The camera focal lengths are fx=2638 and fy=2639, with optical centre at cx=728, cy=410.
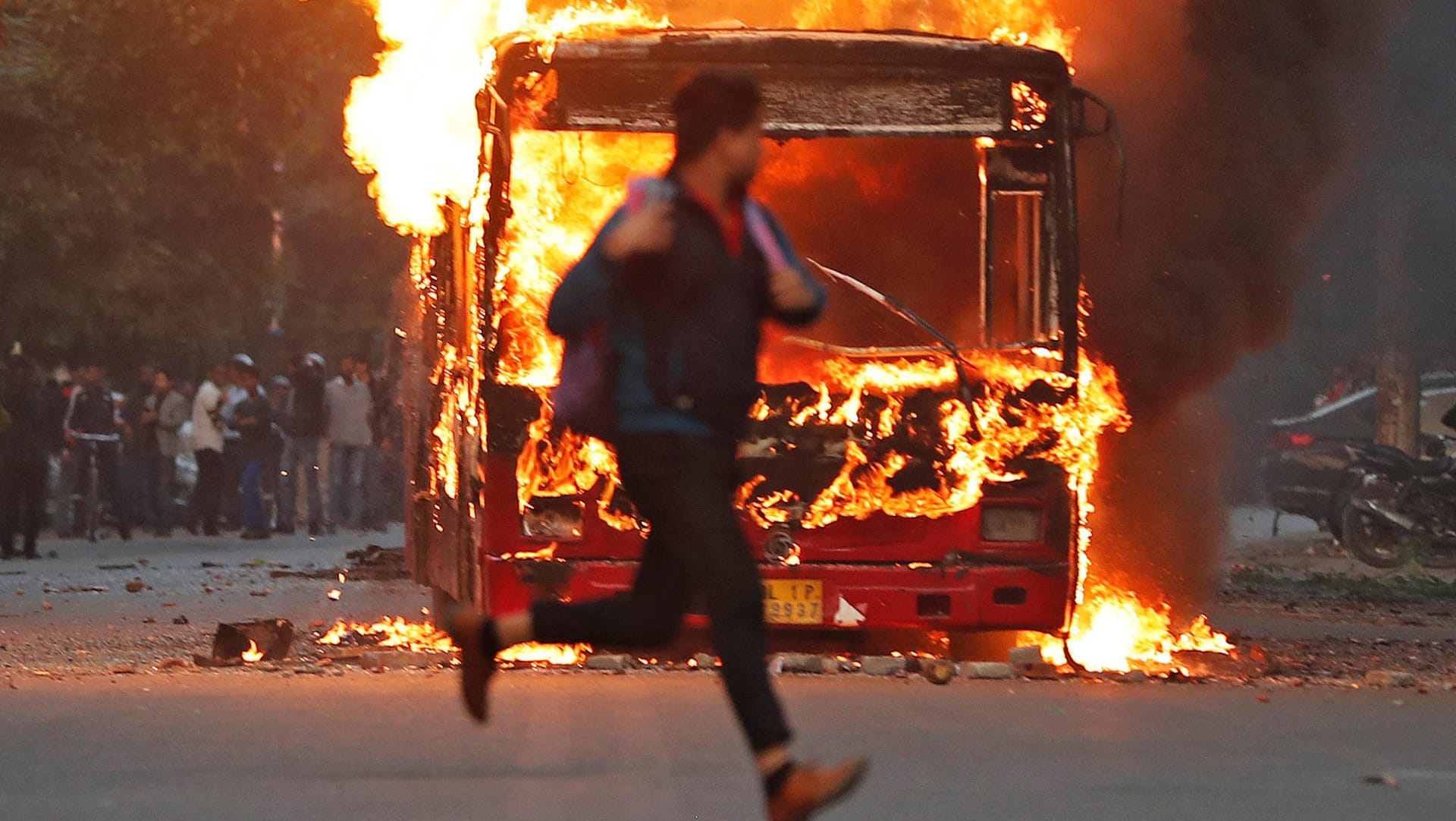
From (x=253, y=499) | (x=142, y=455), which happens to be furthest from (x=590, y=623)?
(x=142, y=455)

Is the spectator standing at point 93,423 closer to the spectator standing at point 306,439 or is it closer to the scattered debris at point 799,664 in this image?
the spectator standing at point 306,439

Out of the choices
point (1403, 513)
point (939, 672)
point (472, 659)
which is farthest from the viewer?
point (1403, 513)

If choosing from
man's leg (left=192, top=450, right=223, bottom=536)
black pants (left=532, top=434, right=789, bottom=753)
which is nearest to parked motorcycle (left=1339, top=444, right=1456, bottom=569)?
man's leg (left=192, top=450, right=223, bottom=536)

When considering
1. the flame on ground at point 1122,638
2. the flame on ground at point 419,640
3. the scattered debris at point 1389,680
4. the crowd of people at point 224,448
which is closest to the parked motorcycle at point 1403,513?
the flame on ground at point 1122,638

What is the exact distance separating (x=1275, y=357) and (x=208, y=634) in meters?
34.8

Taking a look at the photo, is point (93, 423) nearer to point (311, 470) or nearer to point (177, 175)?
point (311, 470)

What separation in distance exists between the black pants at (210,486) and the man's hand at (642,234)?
21.3m

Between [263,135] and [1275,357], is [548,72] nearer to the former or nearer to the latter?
[263,135]

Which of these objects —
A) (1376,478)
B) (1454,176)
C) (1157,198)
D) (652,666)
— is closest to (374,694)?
(652,666)

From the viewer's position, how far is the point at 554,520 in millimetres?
10844

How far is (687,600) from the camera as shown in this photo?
624cm

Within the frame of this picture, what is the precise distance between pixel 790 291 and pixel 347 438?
2163cm

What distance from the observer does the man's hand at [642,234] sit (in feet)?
19.1

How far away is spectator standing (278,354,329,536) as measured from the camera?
1069 inches
